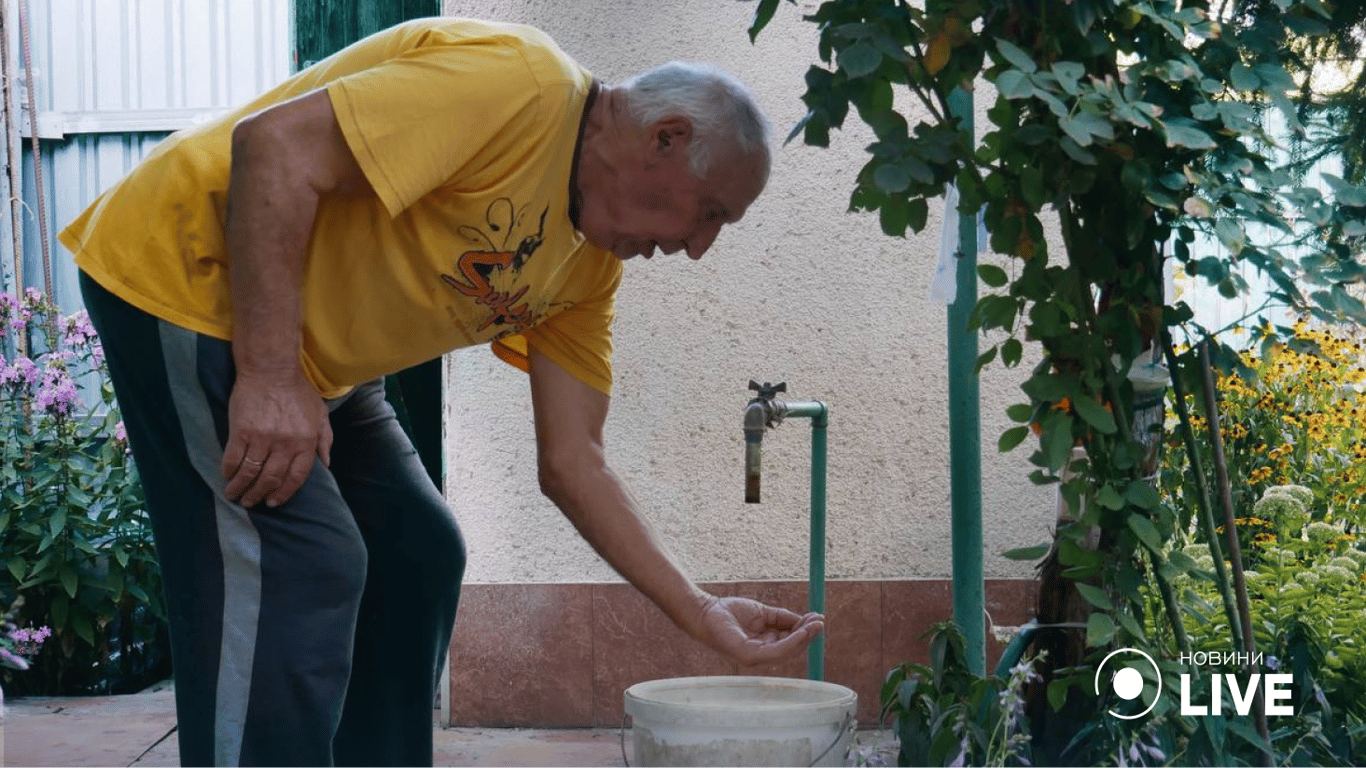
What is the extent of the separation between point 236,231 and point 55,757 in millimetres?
1890

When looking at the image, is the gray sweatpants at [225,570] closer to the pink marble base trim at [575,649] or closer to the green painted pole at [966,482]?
the green painted pole at [966,482]

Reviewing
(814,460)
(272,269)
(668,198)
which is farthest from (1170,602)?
(272,269)

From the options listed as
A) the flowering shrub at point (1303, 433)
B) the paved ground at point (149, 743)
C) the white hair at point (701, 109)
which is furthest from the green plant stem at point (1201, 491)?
the flowering shrub at point (1303, 433)

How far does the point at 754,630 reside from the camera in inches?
79.4

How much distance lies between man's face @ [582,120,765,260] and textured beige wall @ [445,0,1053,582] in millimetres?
1485

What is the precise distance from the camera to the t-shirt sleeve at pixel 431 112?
154 centimetres

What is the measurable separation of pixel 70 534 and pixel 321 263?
2305mm

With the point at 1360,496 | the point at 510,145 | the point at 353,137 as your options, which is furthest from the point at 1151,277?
the point at 1360,496

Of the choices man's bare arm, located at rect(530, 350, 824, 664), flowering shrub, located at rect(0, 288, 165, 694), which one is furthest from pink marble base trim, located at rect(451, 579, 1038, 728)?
man's bare arm, located at rect(530, 350, 824, 664)

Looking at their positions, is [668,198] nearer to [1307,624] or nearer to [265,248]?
[265,248]

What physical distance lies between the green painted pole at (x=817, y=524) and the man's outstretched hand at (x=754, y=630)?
0.99 ft

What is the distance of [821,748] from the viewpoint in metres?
1.91

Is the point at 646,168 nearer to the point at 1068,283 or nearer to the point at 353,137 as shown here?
the point at 353,137

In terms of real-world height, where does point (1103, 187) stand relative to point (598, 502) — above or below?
above
